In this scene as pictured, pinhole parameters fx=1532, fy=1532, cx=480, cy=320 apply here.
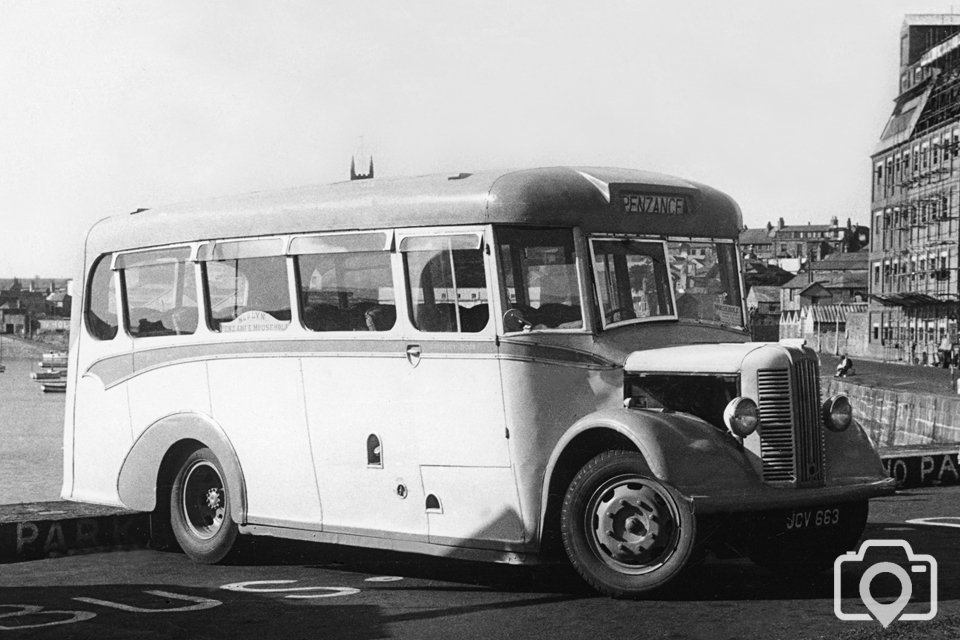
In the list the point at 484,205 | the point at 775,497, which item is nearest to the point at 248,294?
the point at 484,205

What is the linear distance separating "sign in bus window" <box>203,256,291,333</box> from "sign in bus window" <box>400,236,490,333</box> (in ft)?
4.64

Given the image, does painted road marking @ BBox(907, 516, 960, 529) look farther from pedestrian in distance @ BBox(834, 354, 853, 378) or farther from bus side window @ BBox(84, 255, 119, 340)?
pedestrian in distance @ BBox(834, 354, 853, 378)

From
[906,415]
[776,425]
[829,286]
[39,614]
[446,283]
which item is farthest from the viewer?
[829,286]

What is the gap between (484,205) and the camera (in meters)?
11.0

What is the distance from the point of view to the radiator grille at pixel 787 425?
1020 cm

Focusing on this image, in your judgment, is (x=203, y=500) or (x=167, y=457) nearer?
(x=203, y=500)

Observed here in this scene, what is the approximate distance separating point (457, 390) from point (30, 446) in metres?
69.7

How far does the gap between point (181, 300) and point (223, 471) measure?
1612 mm

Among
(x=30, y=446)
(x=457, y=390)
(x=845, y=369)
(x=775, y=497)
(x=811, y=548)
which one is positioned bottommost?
(x=30, y=446)

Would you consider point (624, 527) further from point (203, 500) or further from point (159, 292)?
point (159, 292)

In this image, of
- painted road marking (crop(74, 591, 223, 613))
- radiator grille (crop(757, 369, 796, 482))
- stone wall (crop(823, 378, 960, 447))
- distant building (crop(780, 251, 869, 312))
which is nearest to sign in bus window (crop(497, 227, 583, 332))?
radiator grille (crop(757, 369, 796, 482))

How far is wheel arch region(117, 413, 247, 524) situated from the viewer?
1275 centimetres

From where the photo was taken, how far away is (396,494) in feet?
38.1

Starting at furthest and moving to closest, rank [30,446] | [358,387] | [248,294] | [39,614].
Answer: [30,446]
[248,294]
[358,387]
[39,614]
